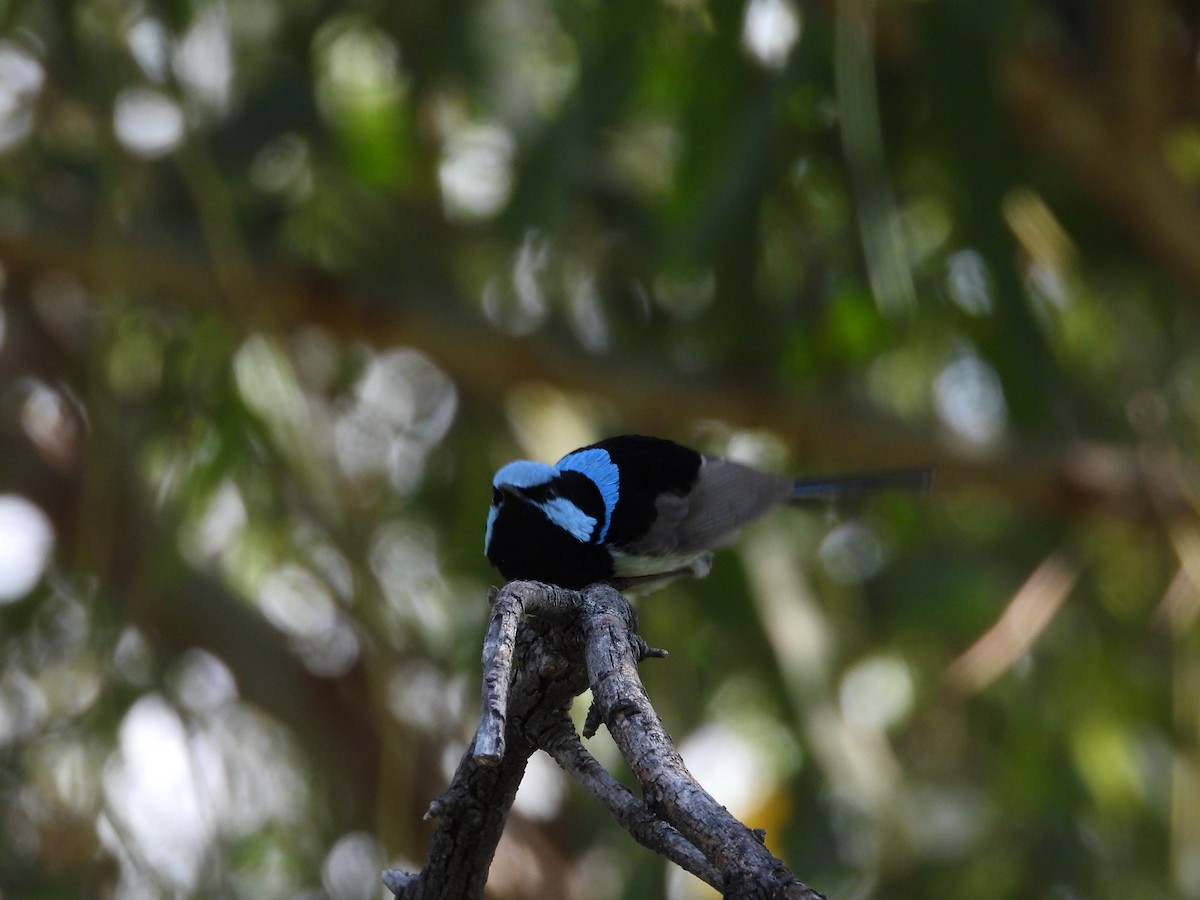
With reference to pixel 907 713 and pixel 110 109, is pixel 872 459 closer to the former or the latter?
pixel 907 713

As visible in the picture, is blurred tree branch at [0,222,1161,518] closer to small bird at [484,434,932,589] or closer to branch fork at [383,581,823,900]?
small bird at [484,434,932,589]

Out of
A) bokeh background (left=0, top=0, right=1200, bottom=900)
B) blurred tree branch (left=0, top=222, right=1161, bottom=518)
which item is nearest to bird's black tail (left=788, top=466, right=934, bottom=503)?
bokeh background (left=0, top=0, right=1200, bottom=900)

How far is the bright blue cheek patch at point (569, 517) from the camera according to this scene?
2525 mm

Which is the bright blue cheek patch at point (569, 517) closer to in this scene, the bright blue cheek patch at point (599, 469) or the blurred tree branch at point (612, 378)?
the bright blue cheek patch at point (599, 469)

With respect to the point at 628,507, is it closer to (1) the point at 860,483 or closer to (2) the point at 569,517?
(2) the point at 569,517

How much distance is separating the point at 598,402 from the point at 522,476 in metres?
2.50

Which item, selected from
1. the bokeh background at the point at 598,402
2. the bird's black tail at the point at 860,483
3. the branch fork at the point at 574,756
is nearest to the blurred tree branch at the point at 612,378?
the bokeh background at the point at 598,402

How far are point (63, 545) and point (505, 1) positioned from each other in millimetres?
2459

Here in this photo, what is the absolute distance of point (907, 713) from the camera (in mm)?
5539

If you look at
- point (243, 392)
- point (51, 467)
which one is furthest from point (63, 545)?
point (243, 392)

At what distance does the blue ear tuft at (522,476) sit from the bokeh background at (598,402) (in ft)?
4.52

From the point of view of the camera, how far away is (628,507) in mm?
2865

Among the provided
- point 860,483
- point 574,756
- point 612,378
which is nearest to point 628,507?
point 860,483

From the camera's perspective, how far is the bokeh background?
158 inches
